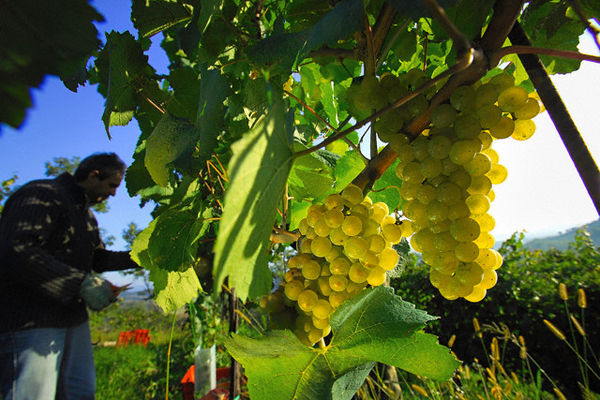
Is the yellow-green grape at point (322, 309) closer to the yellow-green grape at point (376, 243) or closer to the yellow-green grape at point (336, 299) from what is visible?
the yellow-green grape at point (336, 299)

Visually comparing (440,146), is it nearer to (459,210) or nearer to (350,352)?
(459,210)

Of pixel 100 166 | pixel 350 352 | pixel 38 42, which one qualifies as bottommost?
pixel 350 352

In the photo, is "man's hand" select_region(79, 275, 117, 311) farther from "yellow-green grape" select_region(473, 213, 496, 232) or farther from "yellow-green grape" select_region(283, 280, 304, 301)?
"yellow-green grape" select_region(473, 213, 496, 232)

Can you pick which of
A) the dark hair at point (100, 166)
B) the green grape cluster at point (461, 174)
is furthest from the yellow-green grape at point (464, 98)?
the dark hair at point (100, 166)

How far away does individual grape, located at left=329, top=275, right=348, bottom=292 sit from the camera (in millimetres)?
656

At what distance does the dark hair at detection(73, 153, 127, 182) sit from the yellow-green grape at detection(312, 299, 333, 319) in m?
3.23

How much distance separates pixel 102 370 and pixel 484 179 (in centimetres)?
693

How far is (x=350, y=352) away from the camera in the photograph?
2.24ft

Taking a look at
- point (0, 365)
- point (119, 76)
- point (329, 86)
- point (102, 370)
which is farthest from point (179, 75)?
point (102, 370)

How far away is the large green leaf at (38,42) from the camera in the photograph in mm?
348

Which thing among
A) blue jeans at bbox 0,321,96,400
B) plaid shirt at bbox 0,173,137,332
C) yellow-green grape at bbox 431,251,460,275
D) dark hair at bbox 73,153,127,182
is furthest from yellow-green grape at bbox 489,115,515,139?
dark hair at bbox 73,153,127,182

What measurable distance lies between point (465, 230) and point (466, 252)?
4cm

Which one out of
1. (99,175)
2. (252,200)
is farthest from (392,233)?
(99,175)

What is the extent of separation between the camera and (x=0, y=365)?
7.34ft
